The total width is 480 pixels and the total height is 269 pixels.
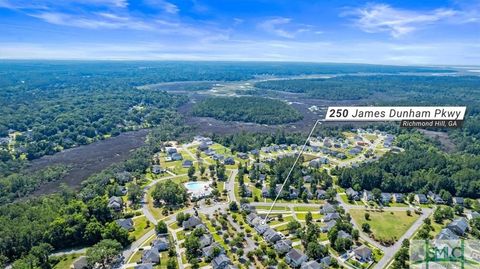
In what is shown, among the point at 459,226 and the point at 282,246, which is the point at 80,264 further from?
the point at 459,226

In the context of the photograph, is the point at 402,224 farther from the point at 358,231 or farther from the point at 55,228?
the point at 55,228

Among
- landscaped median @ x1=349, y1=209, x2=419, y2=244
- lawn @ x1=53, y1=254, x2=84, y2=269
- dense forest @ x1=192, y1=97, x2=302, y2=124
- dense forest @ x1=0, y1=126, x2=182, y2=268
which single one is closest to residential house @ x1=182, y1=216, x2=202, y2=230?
dense forest @ x1=0, y1=126, x2=182, y2=268

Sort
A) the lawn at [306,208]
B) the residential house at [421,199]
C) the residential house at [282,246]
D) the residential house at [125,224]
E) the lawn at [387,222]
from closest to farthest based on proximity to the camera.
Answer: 1. the residential house at [282,246]
2. the lawn at [387,222]
3. the residential house at [125,224]
4. the lawn at [306,208]
5. the residential house at [421,199]

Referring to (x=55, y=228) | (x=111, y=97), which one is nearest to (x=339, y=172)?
(x=55, y=228)

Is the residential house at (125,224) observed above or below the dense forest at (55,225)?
below

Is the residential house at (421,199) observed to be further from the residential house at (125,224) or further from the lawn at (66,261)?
the lawn at (66,261)

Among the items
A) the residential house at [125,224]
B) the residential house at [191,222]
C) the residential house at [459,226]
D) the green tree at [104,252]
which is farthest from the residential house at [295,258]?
the residential house at [459,226]

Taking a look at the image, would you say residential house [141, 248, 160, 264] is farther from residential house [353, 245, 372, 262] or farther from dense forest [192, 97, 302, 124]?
dense forest [192, 97, 302, 124]
